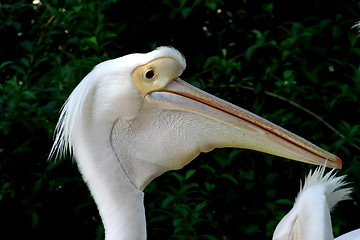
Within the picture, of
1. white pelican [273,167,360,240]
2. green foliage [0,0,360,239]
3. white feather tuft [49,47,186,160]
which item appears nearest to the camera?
white feather tuft [49,47,186,160]

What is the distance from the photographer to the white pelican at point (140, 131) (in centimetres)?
221

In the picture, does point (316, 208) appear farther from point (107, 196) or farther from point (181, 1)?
point (181, 1)

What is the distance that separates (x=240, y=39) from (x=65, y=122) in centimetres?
218

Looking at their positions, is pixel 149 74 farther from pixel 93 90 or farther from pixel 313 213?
pixel 313 213

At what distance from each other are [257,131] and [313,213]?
0.43 metres

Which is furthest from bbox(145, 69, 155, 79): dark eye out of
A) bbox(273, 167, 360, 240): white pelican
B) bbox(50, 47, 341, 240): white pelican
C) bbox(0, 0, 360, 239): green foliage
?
bbox(0, 0, 360, 239): green foliage

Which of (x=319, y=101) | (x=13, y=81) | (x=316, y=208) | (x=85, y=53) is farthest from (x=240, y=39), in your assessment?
(x=316, y=208)

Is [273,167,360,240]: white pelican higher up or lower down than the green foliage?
lower down

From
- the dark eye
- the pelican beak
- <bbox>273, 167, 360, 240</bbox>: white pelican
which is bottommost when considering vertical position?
<bbox>273, 167, 360, 240</bbox>: white pelican

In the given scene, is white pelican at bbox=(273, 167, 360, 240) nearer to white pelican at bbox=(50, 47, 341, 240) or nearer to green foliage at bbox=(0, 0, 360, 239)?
white pelican at bbox=(50, 47, 341, 240)

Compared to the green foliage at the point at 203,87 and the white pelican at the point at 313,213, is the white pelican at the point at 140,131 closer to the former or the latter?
the white pelican at the point at 313,213

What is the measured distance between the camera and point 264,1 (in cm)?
429

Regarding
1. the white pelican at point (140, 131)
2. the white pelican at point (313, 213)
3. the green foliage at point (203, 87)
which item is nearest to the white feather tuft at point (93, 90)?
the white pelican at point (140, 131)

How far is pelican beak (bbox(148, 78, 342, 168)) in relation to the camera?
2.23 metres
